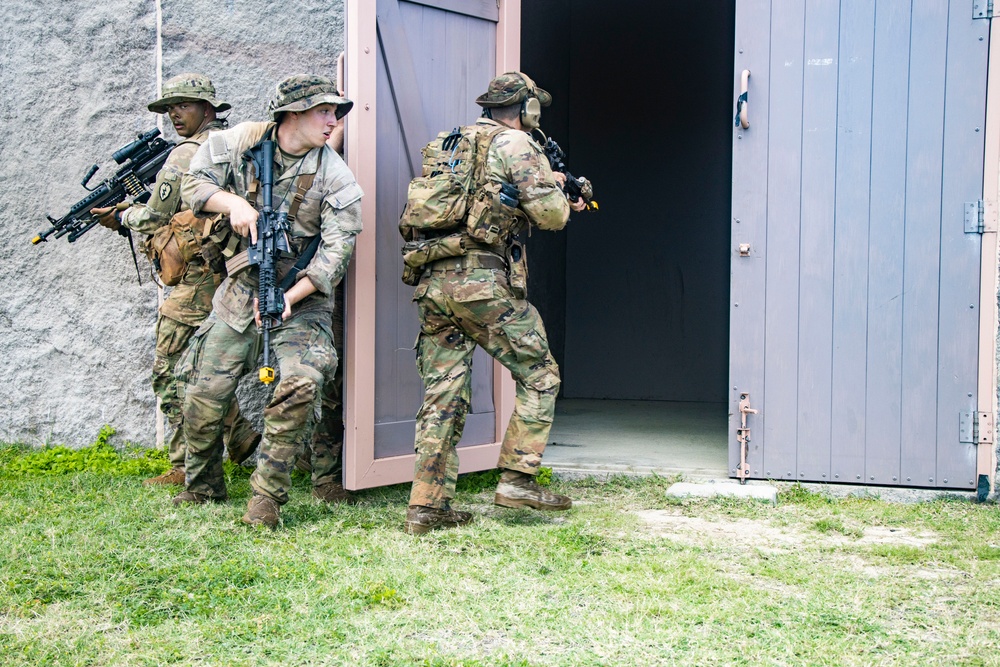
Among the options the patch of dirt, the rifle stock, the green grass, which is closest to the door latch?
the green grass

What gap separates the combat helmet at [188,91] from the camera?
5.11m

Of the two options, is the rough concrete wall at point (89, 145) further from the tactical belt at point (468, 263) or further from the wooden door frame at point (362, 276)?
the tactical belt at point (468, 263)

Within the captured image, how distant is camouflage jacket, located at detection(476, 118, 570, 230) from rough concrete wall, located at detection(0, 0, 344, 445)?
1.97m

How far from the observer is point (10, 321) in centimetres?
589

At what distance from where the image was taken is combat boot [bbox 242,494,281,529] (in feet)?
13.8

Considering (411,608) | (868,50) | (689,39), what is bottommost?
(411,608)

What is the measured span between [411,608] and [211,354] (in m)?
1.77

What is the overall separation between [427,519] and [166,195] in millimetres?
2114

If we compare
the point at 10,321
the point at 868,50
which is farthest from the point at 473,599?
the point at 10,321

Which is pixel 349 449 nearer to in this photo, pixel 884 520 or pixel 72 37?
pixel 884 520

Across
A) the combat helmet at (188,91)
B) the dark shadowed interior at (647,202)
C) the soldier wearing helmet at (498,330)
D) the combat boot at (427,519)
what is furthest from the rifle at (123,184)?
the dark shadowed interior at (647,202)

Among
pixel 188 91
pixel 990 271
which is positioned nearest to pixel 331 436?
pixel 188 91

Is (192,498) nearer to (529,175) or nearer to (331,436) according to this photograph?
(331,436)

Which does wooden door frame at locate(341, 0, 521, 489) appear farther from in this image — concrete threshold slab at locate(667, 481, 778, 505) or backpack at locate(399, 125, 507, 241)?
concrete threshold slab at locate(667, 481, 778, 505)
